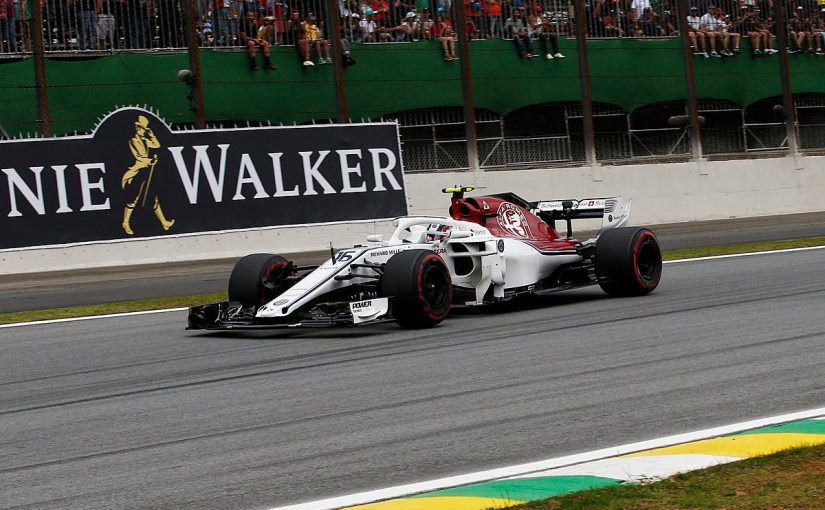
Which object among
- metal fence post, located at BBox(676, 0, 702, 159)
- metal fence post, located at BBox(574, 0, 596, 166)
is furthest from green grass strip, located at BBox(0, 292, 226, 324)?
metal fence post, located at BBox(676, 0, 702, 159)

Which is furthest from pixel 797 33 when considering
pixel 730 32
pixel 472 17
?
pixel 472 17

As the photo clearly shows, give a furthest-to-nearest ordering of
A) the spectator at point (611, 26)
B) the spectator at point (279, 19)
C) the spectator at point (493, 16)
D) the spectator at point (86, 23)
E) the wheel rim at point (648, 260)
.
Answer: the spectator at point (611, 26)
the spectator at point (493, 16)
the spectator at point (279, 19)
the spectator at point (86, 23)
the wheel rim at point (648, 260)

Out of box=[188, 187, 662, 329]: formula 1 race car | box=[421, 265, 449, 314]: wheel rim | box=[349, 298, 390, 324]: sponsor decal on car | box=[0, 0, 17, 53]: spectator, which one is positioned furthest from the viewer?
box=[0, 0, 17, 53]: spectator

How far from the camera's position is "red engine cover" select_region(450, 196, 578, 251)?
445 inches

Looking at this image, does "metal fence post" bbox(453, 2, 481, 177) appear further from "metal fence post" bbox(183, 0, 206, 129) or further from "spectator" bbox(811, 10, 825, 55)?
"spectator" bbox(811, 10, 825, 55)

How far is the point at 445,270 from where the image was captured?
1005 centimetres

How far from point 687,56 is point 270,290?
17.7 metres

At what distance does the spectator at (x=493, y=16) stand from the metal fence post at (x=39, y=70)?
29.0ft

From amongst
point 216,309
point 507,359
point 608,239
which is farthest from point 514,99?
→ point 507,359

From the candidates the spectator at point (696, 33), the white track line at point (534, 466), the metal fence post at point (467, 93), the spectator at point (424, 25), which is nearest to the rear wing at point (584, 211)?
the white track line at point (534, 466)

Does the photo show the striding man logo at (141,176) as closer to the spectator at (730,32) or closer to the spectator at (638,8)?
the spectator at (638,8)

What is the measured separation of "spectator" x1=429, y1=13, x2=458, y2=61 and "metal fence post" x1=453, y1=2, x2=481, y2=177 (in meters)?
0.14

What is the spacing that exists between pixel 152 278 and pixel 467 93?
324 inches

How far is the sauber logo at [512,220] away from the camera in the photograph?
1141 cm
